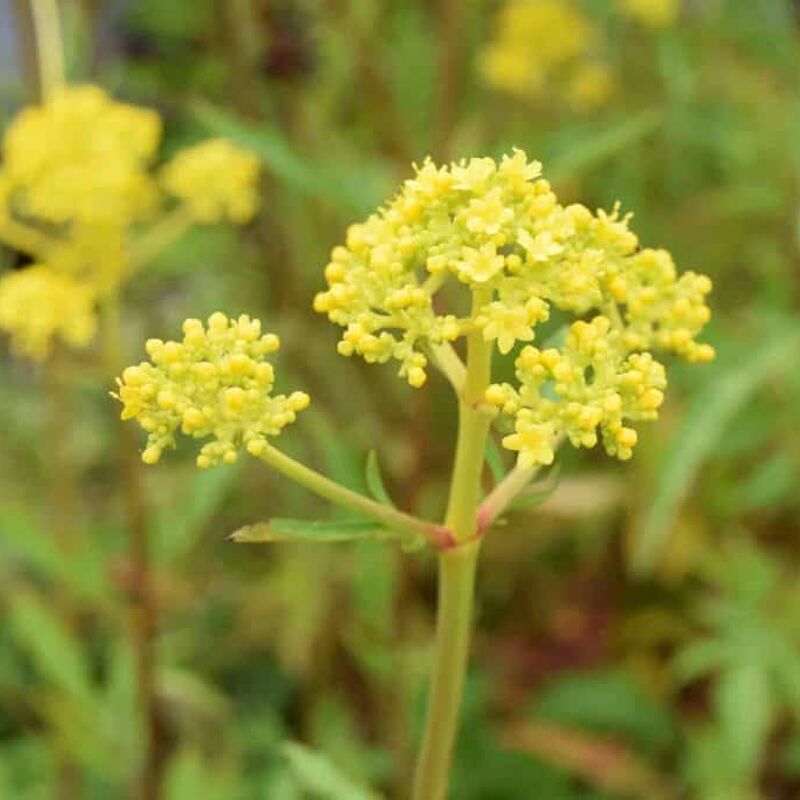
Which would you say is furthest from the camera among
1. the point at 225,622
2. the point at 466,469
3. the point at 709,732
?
the point at 225,622

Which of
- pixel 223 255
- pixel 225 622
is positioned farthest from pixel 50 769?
pixel 223 255

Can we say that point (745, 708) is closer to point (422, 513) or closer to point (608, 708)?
point (608, 708)

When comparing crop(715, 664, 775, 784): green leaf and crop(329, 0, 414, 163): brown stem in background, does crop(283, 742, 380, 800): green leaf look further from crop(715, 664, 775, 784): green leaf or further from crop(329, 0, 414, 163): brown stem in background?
crop(329, 0, 414, 163): brown stem in background

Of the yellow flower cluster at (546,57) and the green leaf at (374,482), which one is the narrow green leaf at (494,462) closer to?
the green leaf at (374,482)

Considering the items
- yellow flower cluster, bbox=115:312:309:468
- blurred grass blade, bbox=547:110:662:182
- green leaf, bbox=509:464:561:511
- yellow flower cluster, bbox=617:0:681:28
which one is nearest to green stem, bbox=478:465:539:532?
green leaf, bbox=509:464:561:511

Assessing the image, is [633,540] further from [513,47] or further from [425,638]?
[513,47]

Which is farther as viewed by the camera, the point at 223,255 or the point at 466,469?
the point at 223,255

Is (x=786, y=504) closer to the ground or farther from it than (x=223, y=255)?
closer to the ground

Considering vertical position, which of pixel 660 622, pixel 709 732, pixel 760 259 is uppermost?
pixel 760 259
